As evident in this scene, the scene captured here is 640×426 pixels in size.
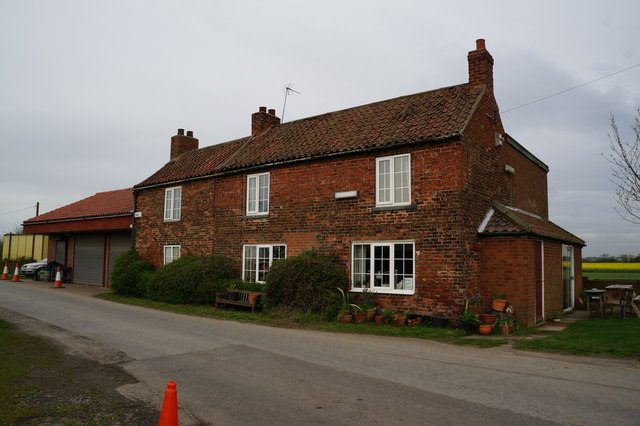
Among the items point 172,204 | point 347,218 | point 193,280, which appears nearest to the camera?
point 347,218

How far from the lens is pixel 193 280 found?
16.9 metres

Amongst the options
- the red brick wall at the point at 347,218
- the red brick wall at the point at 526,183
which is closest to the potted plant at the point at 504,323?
the red brick wall at the point at 347,218

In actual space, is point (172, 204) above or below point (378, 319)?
above

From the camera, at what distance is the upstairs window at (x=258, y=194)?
17.3m

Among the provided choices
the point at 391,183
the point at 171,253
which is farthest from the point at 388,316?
the point at 171,253

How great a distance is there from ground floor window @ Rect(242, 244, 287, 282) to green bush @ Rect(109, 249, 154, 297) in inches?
185

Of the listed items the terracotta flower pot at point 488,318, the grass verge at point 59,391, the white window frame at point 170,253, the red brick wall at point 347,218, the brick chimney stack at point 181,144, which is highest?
the brick chimney stack at point 181,144

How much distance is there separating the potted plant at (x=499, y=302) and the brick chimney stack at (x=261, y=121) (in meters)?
13.2

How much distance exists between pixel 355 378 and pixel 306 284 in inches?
268

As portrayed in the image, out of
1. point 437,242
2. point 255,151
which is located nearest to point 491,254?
point 437,242

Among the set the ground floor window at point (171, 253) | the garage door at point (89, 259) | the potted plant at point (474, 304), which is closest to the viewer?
the potted plant at point (474, 304)

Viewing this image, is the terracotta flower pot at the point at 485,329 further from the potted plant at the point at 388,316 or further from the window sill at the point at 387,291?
the potted plant at the point at 388,316

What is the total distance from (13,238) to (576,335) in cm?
4375

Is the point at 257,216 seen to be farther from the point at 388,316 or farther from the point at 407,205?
the point at 388,316
